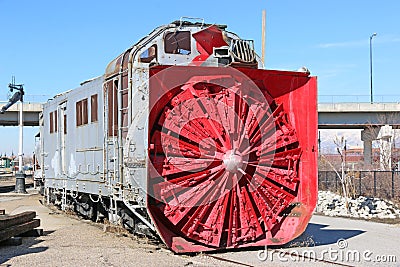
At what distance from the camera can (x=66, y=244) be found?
41.1 feet

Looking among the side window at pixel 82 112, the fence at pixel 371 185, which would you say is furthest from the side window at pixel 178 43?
the fence at pixel 371 185

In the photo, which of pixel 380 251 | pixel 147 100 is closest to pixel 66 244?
pixel 147 100

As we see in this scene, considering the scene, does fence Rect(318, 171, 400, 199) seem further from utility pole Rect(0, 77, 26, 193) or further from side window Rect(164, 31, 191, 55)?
utility pole Rect(0, 77, 26, 193)

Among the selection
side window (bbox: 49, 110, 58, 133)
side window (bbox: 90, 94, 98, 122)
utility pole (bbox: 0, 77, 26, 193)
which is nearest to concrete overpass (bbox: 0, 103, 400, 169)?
utility pole (bbox: 0, 77, 26, 193)

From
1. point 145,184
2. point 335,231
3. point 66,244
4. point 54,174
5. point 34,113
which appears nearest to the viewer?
point 145,184

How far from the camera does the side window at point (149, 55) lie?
452 inches

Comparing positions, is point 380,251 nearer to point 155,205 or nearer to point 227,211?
point 227,211

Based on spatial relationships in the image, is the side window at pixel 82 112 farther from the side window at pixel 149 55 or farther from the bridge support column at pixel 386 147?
the bridge support column at pixel 386 147

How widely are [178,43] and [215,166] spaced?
2804mm

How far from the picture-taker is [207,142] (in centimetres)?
1066

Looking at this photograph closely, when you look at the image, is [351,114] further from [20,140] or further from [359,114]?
[20,140]

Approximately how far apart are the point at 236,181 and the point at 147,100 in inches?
87.4

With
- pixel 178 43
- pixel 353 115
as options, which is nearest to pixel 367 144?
pixel 353 115

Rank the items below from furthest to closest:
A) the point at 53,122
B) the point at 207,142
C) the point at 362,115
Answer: the point at 362,115, the point at 53,122, the point at 207,142
